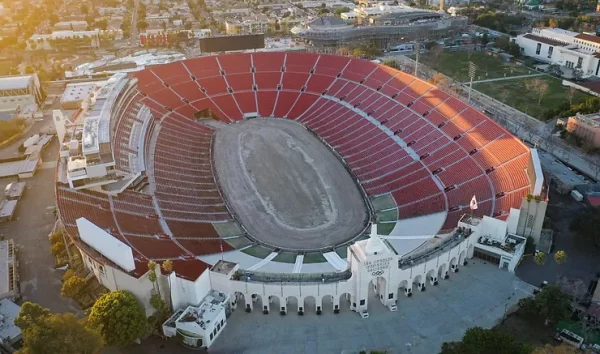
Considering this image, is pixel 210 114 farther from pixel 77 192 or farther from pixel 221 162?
pixel 77 192

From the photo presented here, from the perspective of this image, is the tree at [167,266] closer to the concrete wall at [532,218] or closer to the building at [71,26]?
the concrete wall at [532,218]

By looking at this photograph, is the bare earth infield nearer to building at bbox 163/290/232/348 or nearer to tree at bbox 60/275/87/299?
building at bbox 163/290/232/348

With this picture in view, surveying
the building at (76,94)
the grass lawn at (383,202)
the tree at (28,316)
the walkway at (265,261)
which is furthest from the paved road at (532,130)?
the building at (76,94)

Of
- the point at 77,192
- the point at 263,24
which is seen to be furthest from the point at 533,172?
the point at 263,24

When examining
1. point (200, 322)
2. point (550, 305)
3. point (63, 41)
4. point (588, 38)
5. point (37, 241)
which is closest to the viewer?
point (200, 322)

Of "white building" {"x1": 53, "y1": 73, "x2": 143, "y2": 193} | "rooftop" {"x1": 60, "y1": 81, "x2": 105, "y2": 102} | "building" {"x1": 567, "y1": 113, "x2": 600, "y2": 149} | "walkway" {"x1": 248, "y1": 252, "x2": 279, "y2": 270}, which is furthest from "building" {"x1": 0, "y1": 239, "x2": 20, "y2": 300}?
"building" {"x1": 567, "y1": 113, "x2": 600, "y2": 149}

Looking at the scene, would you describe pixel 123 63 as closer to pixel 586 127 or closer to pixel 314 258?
pixel 314 258

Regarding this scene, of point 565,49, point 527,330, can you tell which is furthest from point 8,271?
point 565,49

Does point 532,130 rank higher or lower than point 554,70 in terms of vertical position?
lower
